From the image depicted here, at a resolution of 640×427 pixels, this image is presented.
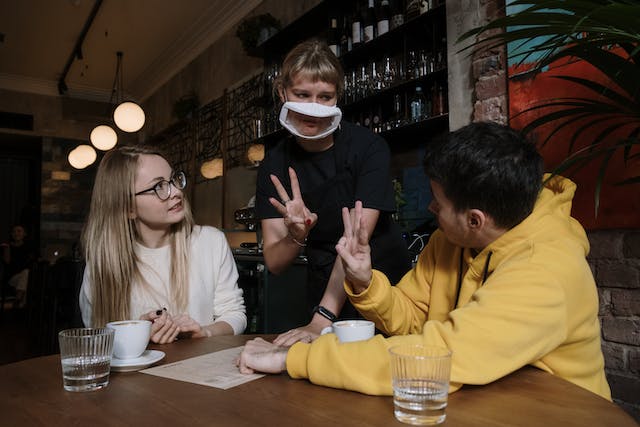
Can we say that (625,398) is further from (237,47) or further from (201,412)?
(237,47)

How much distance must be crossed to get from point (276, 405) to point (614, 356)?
1695mm

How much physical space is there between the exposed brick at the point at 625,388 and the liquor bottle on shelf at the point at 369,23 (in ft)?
7.89

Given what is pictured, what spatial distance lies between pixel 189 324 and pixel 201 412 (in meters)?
0.65

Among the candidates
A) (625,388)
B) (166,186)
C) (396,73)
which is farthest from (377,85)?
(625,388)

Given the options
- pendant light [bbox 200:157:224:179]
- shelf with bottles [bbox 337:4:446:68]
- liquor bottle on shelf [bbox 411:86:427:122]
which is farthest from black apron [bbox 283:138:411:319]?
pendant light [bbox 200:157:224:179]

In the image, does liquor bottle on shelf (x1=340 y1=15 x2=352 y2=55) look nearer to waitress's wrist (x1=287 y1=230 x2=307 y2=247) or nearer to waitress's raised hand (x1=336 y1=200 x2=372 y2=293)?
waitress's wrist (x1=287 y1=230 x2=307 y2=247)

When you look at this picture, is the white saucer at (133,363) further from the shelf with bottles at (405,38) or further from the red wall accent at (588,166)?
the shelf with bottles at (405,38)

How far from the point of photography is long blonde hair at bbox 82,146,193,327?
156 centimetres

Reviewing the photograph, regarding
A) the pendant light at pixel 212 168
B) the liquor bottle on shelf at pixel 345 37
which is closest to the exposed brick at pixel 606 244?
the liquor bottle on shelf at pixel 345 37

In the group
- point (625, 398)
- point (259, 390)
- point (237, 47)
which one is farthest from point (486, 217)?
Answer: point (237, 47)

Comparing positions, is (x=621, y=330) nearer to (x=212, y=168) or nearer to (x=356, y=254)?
(x=356, y=254)

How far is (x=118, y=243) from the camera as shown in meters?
1.63

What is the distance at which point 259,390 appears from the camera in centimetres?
81

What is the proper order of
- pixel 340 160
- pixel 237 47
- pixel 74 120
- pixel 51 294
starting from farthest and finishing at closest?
pixel 74 120 → pixel 237 47 → pixel 51 294 → pixel 340 160
